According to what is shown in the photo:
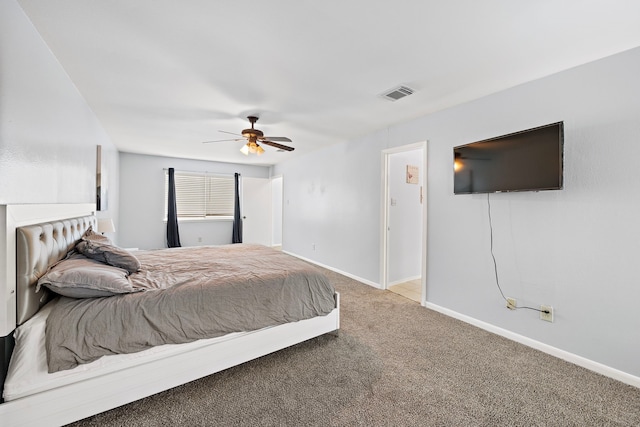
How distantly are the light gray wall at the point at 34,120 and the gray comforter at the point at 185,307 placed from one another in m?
0.80

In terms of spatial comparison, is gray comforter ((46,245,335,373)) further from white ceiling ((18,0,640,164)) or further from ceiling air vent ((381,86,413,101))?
ceiling air vent ((381,86,413,101))

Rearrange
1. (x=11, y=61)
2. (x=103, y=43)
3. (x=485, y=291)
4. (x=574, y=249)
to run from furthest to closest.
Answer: (x=485, y=291) → (x=574, y=249) → (x=103, y=43) → (x=11, y=61)

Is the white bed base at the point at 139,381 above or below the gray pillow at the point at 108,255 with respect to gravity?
below

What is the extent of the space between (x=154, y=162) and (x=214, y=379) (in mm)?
5543

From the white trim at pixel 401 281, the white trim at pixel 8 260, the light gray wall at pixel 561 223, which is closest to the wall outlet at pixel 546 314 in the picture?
the light gray wall at pixel 561 223

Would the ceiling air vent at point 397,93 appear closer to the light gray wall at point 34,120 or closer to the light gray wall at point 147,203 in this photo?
the light gray wall at point 34,120

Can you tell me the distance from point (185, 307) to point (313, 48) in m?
2.06

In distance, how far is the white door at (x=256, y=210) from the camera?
22.9 ft

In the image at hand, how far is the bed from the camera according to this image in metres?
1.39

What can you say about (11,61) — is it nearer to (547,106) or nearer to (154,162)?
(547,106)

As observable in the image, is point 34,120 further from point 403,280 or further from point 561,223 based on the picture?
point 403,280

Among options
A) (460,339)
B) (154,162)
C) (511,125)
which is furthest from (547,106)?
(154,162)

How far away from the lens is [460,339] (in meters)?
2.55

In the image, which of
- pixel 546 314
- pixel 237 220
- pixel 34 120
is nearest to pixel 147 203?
pixel 237 220
